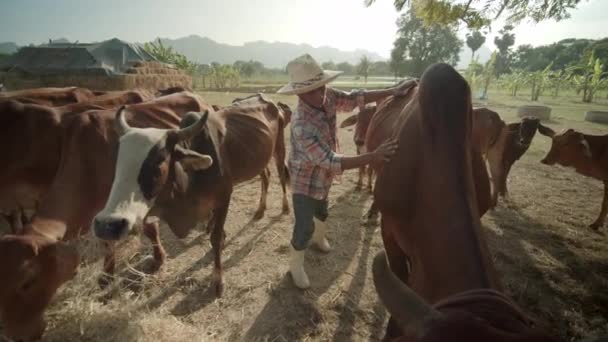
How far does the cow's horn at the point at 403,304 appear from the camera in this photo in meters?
0.98

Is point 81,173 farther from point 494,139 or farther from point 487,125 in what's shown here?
point 494,139

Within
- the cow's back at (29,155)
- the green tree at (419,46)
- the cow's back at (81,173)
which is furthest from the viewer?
the green tree at (419,46)

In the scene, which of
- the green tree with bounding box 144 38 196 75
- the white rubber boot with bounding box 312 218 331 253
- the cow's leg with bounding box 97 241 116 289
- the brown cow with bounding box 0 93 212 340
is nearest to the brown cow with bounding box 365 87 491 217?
the white rubber boot with bounding box 312 218 331 253

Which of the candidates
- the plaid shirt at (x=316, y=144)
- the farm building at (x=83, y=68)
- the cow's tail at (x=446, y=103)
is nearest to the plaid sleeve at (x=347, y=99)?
the plaid shirt at (x=316, y=144)

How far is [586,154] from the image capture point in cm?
468

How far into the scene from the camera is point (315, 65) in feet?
9.59

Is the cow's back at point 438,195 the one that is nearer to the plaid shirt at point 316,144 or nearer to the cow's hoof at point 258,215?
the plaid shirt at point 316,144

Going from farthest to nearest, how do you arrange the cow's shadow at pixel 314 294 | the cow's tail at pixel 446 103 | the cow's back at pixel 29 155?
the cow's back at pixel 29 155 → the cow's shadow at pixel 314 294 → the cow's tail at pixel 446 103

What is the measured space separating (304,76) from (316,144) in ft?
2.11

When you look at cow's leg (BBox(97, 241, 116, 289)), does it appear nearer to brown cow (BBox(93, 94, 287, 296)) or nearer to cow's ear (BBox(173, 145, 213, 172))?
brown cow (BBox(93, 94, 287, 296))

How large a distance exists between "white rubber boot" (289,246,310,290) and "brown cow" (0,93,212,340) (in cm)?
196

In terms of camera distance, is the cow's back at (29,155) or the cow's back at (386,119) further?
the cow's back at (386,119)

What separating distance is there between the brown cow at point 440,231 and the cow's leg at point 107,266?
279 cm

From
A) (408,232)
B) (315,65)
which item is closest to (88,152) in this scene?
(315,65)
